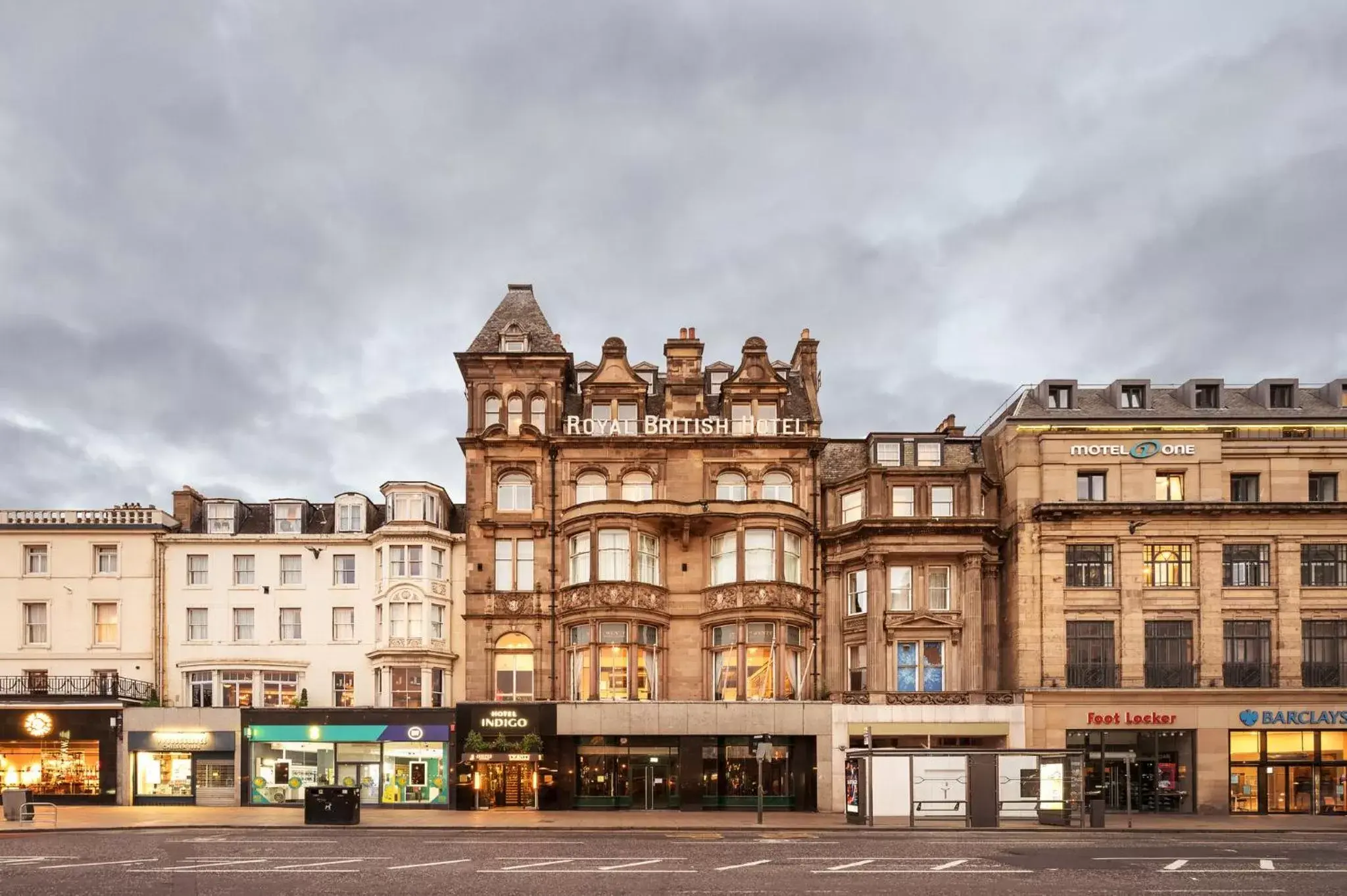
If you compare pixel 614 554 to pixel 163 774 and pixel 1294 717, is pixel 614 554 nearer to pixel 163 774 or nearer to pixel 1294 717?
pixel 163 774

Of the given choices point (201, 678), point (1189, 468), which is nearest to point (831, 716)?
point (1189, 468)

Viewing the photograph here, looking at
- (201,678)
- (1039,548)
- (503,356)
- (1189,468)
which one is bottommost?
(201,678)

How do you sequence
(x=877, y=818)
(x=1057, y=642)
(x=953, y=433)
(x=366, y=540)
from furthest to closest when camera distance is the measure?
(x=953, y=433) < (x=366, y=540) < (x=1057, y=642) < (x=877, y=818)

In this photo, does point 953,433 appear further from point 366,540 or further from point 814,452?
point 366,540

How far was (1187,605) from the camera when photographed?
169ft

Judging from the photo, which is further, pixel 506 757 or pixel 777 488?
pixel 777 488

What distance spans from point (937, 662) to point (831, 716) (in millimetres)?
5071

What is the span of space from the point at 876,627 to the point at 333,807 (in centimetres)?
2295

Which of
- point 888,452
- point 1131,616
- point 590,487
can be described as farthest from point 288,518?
point 1131,616

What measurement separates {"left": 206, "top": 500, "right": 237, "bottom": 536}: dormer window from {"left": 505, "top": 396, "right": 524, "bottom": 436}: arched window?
43.6ft

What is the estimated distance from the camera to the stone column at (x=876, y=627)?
51.9 m

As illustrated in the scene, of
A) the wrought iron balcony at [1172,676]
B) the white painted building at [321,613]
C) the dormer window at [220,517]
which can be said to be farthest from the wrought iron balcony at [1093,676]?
the dormer window at [220,517]

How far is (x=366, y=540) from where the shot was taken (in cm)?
5500

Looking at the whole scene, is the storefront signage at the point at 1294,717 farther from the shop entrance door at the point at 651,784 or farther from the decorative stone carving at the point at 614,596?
the decorative stone carving at the point at 614,596
